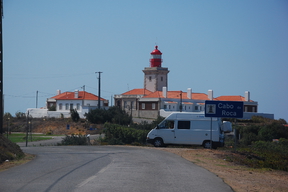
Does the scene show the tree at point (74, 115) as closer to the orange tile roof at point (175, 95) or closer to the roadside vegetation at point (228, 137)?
the roadside vegetation at point (228, 137)

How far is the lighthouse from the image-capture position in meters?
96.0

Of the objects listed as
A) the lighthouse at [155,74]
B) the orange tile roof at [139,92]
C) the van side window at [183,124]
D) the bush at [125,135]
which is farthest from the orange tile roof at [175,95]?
the van side window at [183,124]

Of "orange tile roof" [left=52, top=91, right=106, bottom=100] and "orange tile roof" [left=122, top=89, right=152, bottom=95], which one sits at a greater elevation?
"orange tile roof" [left=122, top=89, right=152, bottom=95]

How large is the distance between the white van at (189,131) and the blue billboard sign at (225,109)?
375 cm

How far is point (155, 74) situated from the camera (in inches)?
3775

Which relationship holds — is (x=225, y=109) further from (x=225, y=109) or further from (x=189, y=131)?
(x=189, y=131)

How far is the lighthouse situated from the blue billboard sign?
239 feet

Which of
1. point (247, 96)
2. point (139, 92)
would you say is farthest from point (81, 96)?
point (247, 96)

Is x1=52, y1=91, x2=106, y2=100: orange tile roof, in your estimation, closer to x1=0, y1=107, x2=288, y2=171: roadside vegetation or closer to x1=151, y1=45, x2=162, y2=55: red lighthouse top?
x1=0, y1=107, x2=288, y2=171: roadside vegetation

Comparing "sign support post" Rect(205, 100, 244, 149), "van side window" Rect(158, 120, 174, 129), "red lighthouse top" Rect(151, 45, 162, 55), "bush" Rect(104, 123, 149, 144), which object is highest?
"red lighthouse top" Rect(151, 45, 162, 55)

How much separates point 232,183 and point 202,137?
51.9 feet

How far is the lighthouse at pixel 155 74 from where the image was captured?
96.0m

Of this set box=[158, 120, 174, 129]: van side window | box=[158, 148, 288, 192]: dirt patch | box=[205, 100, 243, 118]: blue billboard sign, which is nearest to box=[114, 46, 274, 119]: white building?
box=[158, 120, 174, 129]: van side window

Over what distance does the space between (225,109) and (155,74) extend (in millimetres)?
73554
